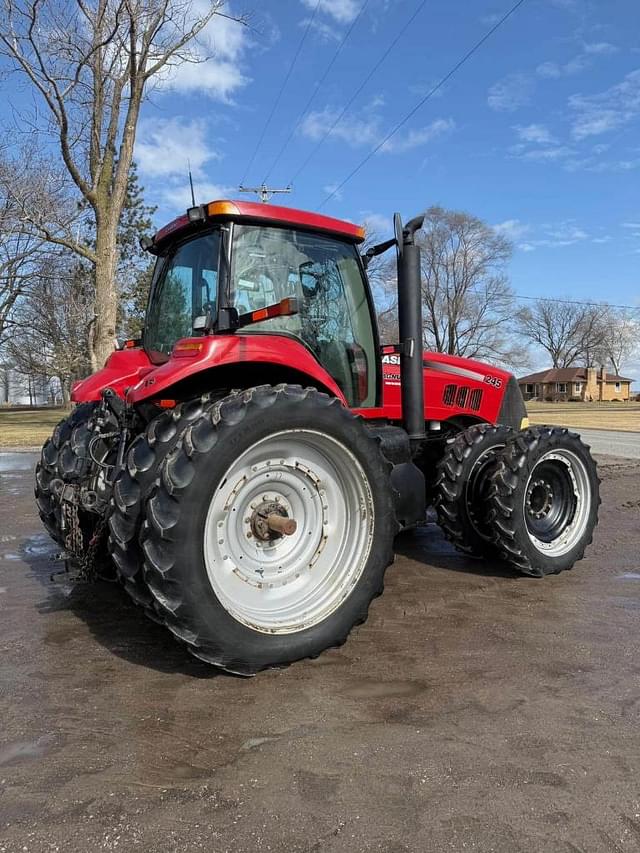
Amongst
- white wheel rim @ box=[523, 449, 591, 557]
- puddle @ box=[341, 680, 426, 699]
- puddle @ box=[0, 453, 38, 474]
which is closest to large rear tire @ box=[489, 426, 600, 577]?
white wheel rim @ box=[523, 449, 591, 557]

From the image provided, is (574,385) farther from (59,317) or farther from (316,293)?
(316,293)

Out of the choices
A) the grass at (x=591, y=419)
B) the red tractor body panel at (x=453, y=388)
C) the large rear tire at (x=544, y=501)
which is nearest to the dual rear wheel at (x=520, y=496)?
the large rear tire at (x=544, y=501)

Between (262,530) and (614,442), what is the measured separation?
1558 cm

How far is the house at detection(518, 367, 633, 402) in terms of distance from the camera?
69.6 meters

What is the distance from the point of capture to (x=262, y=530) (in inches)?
125

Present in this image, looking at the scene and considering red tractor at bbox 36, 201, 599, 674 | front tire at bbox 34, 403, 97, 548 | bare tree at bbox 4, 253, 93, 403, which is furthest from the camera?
bare tree at bbox 4, 253, 93, 403

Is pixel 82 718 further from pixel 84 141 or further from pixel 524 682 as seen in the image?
pixel 84 141

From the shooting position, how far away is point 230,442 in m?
2.78

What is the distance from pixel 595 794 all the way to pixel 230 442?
1883 millimetres

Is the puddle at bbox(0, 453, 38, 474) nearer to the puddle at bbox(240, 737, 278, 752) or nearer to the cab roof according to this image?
the cab roof

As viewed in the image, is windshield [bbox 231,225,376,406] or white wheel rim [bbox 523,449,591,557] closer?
windshield [bbox 231,225,376,406]

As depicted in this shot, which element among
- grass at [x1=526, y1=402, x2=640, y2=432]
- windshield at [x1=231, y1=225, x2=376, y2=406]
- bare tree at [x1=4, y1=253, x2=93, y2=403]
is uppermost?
bare tree at [x1=4, y1=253, x2=93, y2=403]

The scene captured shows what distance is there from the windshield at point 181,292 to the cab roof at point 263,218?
0.14 meters

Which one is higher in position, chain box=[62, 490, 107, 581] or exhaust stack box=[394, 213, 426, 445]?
exhaust stack box=[394, 213, 426, 445]
